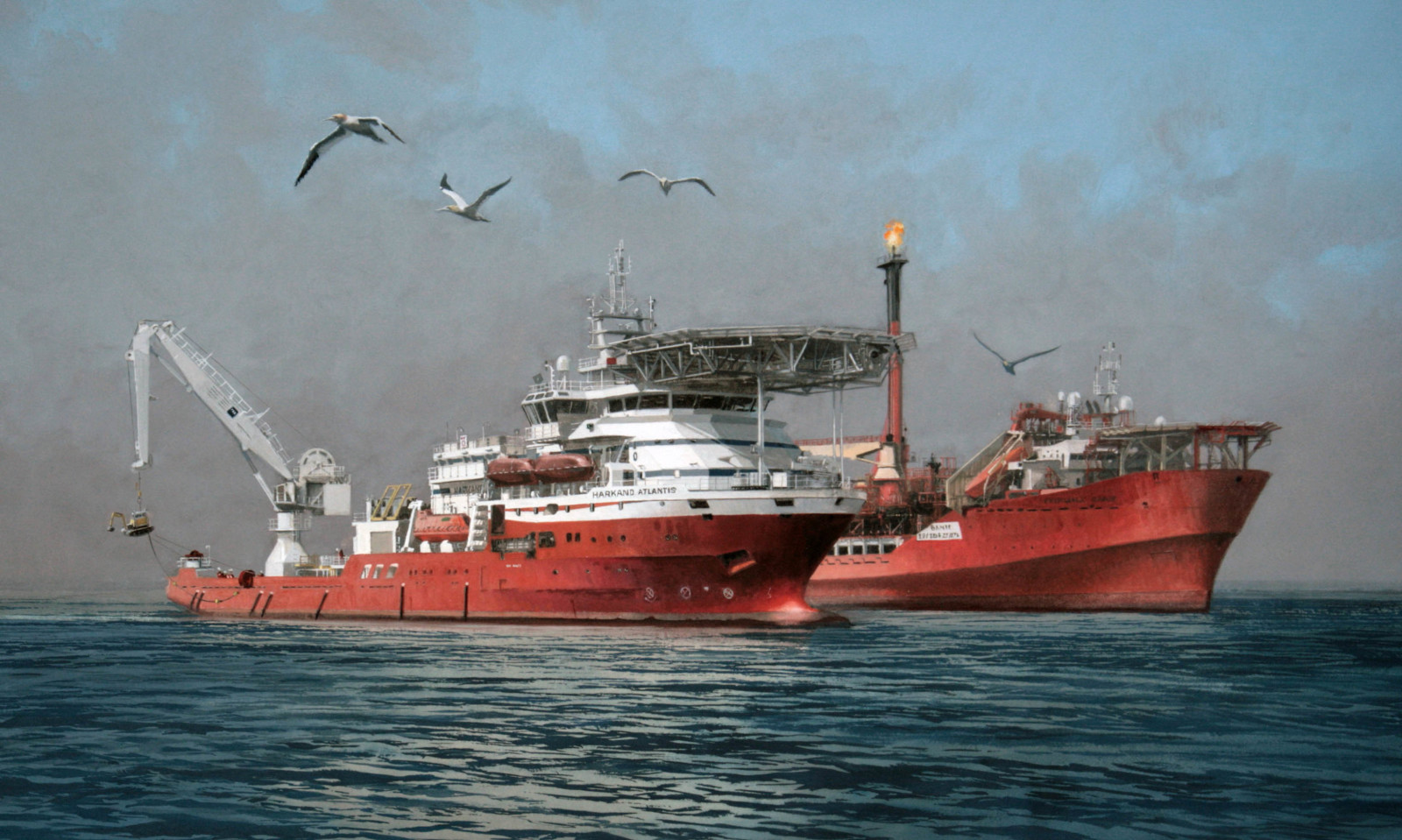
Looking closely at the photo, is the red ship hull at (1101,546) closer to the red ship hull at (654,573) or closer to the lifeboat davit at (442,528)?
the red ship hull at (654,573)

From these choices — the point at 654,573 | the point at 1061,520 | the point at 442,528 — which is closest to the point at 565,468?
the point at 654,573

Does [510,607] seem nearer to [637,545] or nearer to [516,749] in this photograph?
[637,545]

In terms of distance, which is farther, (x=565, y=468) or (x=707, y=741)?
(x=565, y=468)

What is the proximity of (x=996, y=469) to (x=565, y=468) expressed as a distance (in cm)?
2720

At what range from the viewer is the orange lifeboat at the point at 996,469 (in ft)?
195

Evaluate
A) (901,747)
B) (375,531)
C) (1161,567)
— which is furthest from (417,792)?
(1161,567)

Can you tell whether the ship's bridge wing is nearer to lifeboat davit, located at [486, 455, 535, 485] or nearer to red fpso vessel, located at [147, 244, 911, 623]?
red fpso vessel, located at [147, 244, 911, 623]

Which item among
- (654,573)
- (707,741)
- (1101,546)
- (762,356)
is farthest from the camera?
(1101,546)

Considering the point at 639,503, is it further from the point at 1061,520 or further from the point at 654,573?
the point at 1061,520

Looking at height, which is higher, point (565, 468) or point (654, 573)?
point (565, 468)

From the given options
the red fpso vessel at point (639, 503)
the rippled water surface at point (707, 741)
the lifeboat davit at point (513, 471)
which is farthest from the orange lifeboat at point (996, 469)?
the rippled water surface at point (707, 741)

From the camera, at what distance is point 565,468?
40.5 m

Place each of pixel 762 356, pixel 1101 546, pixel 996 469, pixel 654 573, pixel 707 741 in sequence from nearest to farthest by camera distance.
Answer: pixel 707 741, pixel 654 573, pixel 762 356, pixel 1101 546, pixel 996 469

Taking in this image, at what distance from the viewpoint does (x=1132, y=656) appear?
97.1 ft
